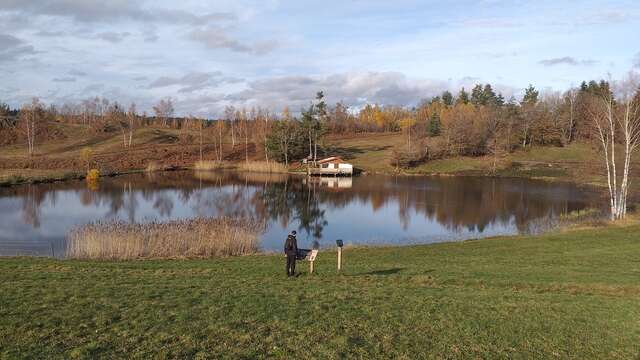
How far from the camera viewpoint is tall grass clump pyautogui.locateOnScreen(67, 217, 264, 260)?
24.1 meters

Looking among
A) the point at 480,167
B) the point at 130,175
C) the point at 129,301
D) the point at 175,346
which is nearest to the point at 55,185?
the point at 130,175

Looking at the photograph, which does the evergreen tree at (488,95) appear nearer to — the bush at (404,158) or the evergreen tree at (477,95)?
the evergreen tree at (477,95)

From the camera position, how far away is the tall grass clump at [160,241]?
2411cm

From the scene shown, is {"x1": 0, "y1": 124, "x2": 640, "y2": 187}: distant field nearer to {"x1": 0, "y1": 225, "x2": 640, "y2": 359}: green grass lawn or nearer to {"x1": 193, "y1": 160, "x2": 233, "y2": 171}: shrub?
{"x1": 193, "y1": 160, "x2": 233, "y2": 171}: shrub

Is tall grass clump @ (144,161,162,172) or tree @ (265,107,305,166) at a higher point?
tree @ (265,107,305,166)

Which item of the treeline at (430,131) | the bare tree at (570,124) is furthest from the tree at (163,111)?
the bare tree at (570,124)

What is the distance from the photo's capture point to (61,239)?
29.7 metres

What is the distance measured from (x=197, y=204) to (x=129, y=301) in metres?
34.7

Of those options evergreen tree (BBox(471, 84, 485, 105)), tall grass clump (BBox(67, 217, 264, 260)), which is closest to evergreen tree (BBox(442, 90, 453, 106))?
evergreen tree (BBox(471, 84, 485, 105))

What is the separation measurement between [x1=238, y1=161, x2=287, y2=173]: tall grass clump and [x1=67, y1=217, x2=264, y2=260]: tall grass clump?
56299 mm

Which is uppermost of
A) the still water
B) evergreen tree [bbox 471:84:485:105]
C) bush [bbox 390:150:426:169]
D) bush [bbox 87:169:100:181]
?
evergreen tree [bbox 471:84:485:105]

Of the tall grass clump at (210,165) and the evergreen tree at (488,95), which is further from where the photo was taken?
the evergreen tree at (488,95)

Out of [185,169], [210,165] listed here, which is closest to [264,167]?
[210,165]

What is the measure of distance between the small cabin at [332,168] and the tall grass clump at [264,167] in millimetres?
5655
